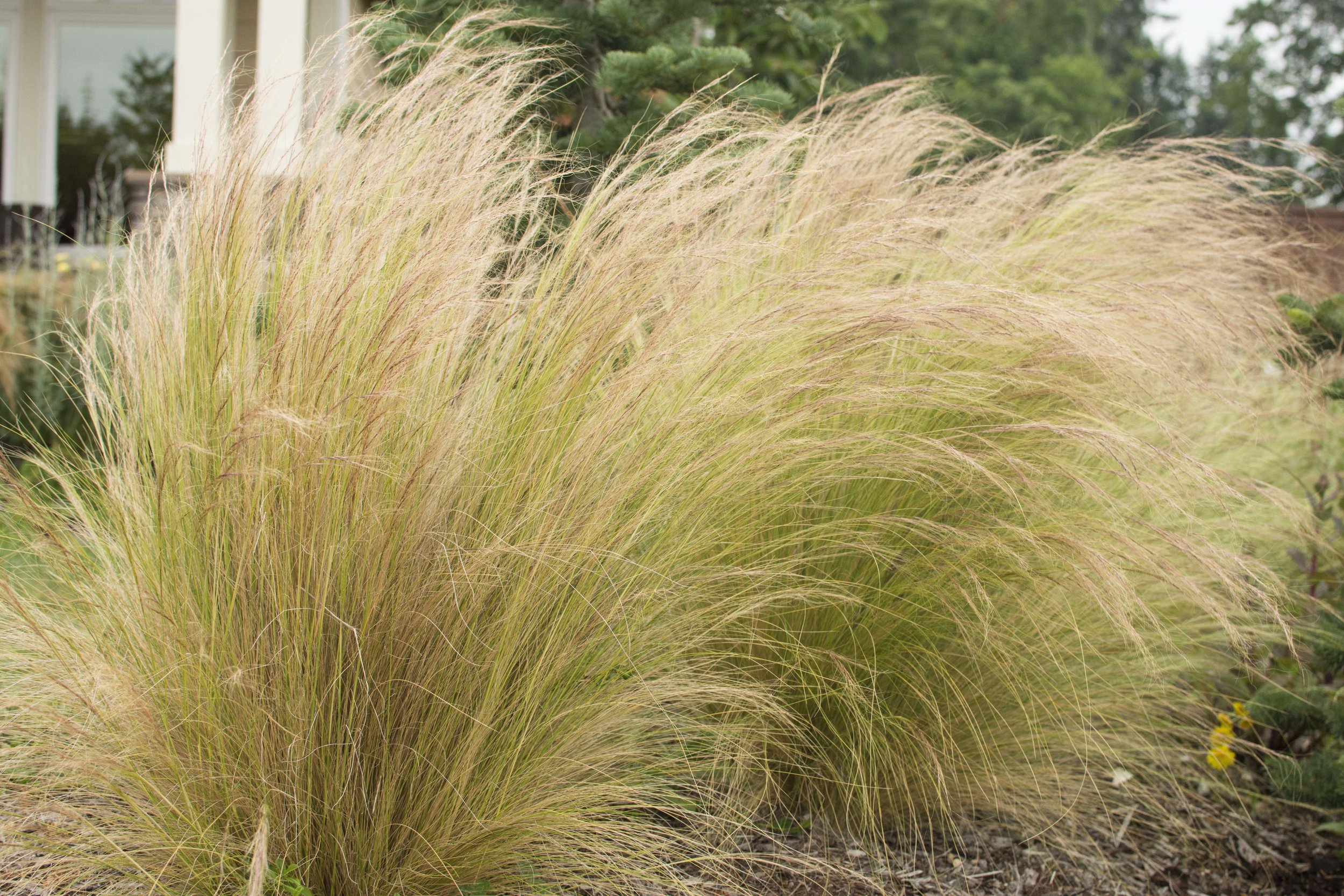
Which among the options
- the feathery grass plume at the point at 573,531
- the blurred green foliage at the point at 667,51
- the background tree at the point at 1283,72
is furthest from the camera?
the background tree at the point at 1283,72

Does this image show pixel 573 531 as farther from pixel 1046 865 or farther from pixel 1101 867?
pixel 1101 867

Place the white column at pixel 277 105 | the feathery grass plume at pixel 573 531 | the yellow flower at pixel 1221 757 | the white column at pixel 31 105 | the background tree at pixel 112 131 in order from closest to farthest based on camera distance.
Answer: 1. the feathery grass plume at pixel 573 531
2. the white column at pixel 277 105
3. the yellow flower at pixel 1221 757
4. the white column at pixel 31 105
5. the background tree at pixel 112 131

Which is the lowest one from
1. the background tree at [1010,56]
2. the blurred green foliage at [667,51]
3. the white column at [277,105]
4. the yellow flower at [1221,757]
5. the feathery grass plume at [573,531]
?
the yellow flower at [1221,757]

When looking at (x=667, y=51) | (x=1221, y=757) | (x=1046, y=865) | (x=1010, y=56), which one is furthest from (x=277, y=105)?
(x=1010, y=56)

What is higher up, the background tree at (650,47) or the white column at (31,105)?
the background tree at (650,47)

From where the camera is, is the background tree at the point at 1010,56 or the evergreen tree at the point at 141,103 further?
the background tree at the point at 1010,56

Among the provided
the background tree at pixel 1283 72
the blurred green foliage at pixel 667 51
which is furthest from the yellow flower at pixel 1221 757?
the background tree at pixel 1283 72

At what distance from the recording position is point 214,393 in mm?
1788

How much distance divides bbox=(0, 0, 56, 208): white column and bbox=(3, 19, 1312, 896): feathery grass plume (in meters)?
8.68

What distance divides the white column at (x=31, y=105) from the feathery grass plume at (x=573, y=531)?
868cm

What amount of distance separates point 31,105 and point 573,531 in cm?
1027

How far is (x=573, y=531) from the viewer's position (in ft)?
5.94

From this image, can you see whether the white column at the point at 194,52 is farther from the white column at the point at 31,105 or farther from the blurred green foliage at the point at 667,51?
the white column at the point at 31,105

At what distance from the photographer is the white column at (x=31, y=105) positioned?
976 cm
